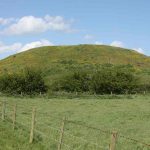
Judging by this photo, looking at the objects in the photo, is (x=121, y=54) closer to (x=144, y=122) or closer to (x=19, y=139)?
(x=144, y=122)

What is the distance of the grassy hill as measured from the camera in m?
118

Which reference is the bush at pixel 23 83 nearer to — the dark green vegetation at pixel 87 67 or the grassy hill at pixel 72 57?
the dark green vegetation at pixel 87 67

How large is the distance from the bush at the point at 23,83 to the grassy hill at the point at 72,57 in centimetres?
3064

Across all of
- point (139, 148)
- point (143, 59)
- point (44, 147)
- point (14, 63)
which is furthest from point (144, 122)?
point (143, 59)

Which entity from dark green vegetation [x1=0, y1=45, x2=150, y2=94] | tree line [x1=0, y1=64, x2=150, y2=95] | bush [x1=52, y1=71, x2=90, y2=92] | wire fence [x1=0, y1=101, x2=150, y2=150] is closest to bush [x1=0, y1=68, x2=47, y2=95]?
tree line [x1=0, y1=64, x2=150, y2=95]

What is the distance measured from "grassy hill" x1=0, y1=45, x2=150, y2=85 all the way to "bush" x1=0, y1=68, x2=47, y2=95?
→ 101 ft

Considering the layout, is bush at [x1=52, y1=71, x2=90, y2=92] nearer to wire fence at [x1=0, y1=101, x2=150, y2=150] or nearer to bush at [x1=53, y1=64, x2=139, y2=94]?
bush at [x1=53, y1=64, x2=139, y2=94]

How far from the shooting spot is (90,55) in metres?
134

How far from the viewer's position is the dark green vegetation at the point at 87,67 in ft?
257

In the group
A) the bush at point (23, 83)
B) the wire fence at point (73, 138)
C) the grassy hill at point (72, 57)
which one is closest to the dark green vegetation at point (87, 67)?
the grassy hill at point (72, 57)

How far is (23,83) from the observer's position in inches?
2953

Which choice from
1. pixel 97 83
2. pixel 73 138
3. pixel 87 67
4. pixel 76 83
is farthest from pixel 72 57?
pixel 73 138

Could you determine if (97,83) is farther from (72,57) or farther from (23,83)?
(72,57)

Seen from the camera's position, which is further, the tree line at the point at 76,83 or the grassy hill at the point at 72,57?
the grassy hill at the point at 72,57
